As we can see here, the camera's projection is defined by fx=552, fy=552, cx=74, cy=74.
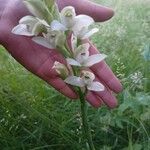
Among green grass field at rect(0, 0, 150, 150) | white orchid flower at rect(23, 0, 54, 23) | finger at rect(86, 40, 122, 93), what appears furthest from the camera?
green grass field at rect(0, 0, 150, 150)

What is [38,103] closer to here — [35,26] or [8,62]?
[8,62]

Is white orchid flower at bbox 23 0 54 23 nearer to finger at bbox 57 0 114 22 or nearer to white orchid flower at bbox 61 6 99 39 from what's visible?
white orchid flower at bbox 61 6 99 39

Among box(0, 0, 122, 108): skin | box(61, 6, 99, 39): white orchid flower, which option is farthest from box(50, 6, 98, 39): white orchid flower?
box(0, 0, 122, 108): skin

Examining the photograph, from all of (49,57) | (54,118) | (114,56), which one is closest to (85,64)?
(49,57)

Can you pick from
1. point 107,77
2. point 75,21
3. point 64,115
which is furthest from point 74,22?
point 64,115

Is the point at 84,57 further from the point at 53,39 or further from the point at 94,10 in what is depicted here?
the point at 94,10

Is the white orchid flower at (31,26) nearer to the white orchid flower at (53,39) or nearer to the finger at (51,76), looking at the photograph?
the white orchid flower at (53,39)

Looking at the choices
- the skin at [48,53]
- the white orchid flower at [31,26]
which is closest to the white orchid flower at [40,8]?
the white orchid flower at [31,26]
